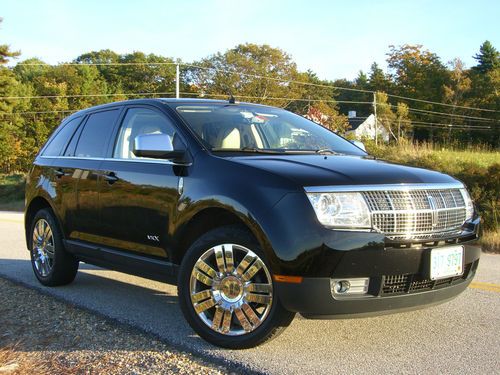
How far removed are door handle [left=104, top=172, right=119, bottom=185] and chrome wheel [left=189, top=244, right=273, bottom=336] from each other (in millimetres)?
1326

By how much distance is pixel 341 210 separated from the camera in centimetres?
322

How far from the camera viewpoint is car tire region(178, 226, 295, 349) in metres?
3.43

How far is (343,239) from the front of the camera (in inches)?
124

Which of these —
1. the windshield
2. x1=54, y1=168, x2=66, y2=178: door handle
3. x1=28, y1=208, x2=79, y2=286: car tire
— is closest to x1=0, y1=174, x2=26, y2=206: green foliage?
x1=28, y1=208, x2=79, y2=286: car tire

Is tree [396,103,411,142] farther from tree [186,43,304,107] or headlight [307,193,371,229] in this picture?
headlight [307,193,371,229]

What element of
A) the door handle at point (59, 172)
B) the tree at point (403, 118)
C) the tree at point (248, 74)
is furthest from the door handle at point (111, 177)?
the tree at point (403, 118)

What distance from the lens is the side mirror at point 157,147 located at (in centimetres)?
399

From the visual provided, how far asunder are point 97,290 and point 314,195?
10.5 feet

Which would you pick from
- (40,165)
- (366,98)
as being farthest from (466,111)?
(40,165)

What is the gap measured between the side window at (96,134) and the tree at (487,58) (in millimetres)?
72135

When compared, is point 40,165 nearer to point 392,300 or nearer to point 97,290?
point 97,290

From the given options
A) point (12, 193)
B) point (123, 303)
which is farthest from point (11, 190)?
point (123, 303)

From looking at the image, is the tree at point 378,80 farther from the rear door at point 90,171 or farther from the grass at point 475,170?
the rear door at point 90,171

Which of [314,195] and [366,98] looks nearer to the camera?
[314,195]
